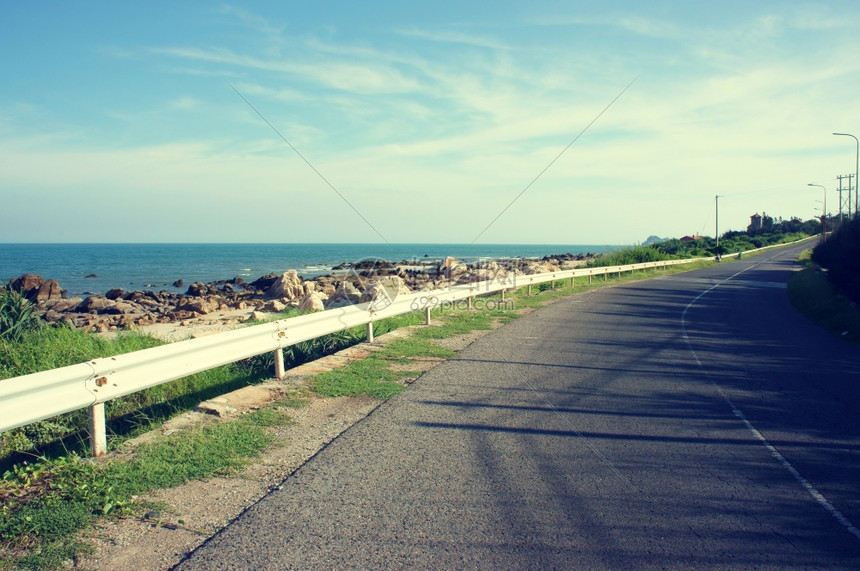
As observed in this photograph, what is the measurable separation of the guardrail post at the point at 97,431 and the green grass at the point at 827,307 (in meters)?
13.6

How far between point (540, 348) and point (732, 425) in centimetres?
456

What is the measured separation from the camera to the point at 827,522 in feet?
13.5

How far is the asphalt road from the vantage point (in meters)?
3.65

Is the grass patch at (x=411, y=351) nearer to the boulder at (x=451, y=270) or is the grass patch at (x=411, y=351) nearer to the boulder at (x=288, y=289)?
the boulder at (x=288, y=289)

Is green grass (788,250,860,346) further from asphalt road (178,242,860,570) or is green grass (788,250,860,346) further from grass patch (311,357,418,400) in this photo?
grass patch (311,357,418,400)

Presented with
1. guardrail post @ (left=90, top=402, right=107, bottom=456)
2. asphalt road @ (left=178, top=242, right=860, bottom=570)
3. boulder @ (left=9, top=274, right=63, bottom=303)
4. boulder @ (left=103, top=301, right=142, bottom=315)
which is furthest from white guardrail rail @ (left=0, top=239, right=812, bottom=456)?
boulder @ (left=9, top=274, right=63, bottom=303)

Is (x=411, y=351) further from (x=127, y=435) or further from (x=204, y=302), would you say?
(x=204, y=302)

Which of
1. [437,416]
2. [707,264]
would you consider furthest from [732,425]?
[707,264]

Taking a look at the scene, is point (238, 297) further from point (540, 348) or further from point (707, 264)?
point (707, 264)

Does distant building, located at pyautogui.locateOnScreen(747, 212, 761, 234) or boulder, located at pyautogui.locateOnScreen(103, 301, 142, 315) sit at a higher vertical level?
distant building, located at pyautogui.locateOnScreen(747, 212, 761, 234)

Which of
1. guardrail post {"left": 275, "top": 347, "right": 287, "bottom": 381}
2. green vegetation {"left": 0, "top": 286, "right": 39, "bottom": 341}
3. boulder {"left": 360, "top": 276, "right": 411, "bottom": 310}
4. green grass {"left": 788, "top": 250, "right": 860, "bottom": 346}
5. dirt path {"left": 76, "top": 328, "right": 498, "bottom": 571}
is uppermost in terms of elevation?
green vegetation {"left": 0, "top": 286, "right": 39, "bottom": 341}

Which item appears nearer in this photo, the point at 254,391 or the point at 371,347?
the point at 254,391

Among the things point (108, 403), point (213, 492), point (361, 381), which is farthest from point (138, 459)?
point (361, 381)

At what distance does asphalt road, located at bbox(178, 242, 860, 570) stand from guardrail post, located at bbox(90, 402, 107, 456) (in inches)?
70.3
